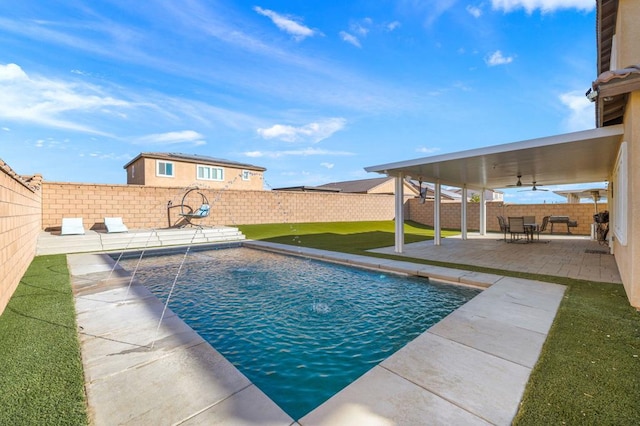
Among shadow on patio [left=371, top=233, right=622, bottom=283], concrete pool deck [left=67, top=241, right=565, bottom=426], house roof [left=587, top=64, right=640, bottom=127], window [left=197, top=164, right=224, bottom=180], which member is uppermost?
window [left=197, top=164, right=224, bottom=180]

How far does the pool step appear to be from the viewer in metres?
8.79

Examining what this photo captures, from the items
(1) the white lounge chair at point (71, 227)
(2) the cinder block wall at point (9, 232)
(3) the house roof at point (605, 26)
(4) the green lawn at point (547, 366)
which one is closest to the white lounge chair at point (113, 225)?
(1) the white lounge chair at point (71, 227)

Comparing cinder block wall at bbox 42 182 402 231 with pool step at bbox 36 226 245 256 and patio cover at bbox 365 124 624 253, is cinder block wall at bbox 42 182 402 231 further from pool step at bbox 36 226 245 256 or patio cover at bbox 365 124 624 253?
patio cover at bbox 365 124 624 253

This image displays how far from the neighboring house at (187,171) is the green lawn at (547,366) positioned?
16.8 meters

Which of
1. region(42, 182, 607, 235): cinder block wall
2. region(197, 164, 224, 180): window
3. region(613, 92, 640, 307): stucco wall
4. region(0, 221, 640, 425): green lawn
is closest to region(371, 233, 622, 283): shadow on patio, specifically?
region(613, 92, 640, 307): stucco wall

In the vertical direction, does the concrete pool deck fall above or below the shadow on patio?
below

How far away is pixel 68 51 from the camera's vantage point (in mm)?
9539

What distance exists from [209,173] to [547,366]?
2227 centimetres

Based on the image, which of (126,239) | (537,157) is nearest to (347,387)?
(537,157)

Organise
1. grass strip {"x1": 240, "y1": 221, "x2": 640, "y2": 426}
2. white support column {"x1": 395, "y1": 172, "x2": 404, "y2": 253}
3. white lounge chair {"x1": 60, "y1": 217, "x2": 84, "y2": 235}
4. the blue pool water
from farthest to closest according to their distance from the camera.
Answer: white lounge chair {"x1": 60, "y1": 217, "x2": 84, "y2": 235} → white support column {"x1": 395, "y1": 172, "x2": 404, "y2": 253} → the blue pool water → grass strip {"x1": 240, "y1": 221, "x2": 640, "y2": 426}

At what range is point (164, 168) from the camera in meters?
19.5

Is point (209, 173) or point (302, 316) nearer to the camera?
point (302, 316)

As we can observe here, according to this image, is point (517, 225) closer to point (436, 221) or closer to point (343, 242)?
point (436, 221)

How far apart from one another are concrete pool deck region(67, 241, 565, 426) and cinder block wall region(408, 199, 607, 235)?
46.6 ft
